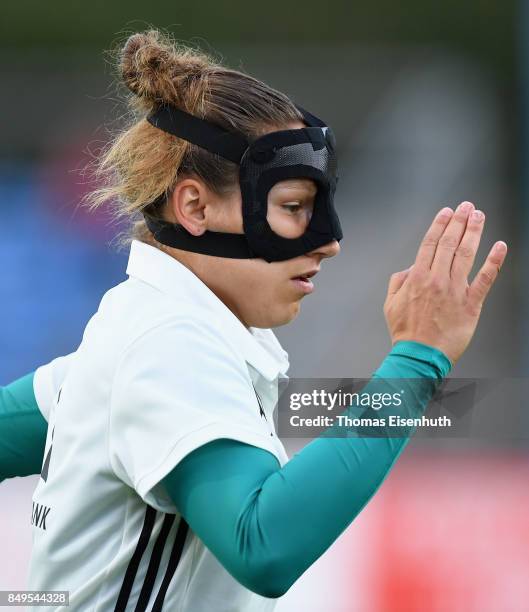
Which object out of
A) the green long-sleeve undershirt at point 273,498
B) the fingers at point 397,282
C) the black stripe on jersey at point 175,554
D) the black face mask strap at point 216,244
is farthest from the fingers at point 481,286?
the black stripe on jersey at point 175,554

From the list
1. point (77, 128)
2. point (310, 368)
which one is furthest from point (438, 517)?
point (77, 128)

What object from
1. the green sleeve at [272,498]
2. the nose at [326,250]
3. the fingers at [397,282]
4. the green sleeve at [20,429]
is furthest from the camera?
the green sleeve at [20,429]

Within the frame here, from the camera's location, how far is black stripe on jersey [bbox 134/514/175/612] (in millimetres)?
1393

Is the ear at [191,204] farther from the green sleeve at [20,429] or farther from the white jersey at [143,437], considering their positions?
the green sleeve at [20,429]

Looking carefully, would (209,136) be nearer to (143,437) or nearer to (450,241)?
(450,241)

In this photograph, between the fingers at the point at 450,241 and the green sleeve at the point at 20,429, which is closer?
the fingers at the point at 450,241

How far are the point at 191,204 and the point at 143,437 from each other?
0.47 metres

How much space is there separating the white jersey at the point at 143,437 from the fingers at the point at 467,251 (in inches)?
13.6

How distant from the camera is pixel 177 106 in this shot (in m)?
1.62

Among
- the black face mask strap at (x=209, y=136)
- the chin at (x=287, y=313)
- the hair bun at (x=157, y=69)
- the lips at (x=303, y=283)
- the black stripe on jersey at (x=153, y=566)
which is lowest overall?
the black stripe on jersey at (x=153, y=566)

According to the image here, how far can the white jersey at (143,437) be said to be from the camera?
1.29 m

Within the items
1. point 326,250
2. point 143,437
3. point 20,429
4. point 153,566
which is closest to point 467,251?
point 326,250

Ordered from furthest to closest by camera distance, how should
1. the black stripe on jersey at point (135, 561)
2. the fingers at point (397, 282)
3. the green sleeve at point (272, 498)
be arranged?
the fingers at point (397, 282)
the black stripe on jersey at point (135, 561)
the green sleeve at point (272, 498)

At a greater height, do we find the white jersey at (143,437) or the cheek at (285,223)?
the cheek at (285,223)
